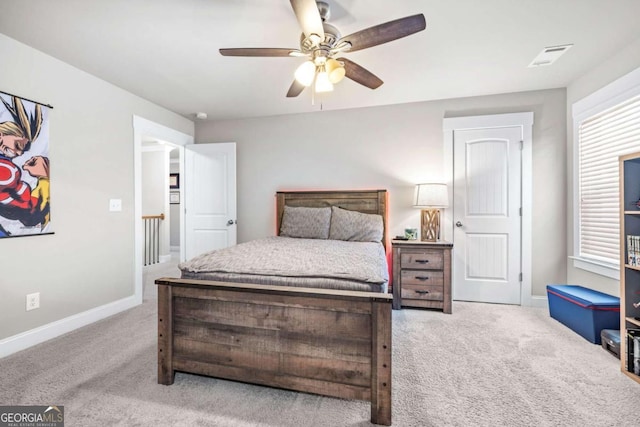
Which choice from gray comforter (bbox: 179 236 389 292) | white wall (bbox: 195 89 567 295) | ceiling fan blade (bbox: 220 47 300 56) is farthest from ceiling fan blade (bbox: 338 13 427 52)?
white wall (bbox: 195 89 567 295)

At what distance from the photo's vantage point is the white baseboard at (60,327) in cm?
221

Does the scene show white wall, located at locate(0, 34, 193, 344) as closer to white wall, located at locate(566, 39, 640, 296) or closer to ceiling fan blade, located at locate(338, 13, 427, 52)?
ceiling fan blade, located at locate(338, 13, 427, 52)

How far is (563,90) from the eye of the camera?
319 centimetres

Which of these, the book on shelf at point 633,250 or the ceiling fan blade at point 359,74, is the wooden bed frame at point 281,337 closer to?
the ceiling fan blade at point 359,74

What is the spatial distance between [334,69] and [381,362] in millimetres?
1718

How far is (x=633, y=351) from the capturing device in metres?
1.87

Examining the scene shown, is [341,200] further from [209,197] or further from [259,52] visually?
[259,52]

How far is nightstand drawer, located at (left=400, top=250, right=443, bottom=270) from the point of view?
312cm

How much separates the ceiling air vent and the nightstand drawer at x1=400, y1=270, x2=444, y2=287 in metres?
2.15

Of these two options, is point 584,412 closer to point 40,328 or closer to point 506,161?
point 506,161

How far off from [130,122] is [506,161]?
4.32 metres

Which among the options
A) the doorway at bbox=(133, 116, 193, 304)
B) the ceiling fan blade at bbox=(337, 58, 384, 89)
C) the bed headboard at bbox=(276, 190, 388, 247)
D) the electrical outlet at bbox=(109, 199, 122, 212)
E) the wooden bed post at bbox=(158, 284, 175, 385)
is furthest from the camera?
the bed headboard at bbox=(276, 190, 388, 247)

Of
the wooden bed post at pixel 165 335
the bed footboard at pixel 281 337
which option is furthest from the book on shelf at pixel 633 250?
the wooden bed post at pixel 165 335

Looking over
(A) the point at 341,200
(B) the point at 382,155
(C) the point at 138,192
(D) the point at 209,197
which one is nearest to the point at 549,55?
(B) the point at 382,155
